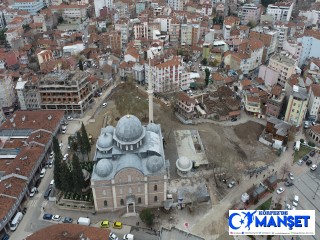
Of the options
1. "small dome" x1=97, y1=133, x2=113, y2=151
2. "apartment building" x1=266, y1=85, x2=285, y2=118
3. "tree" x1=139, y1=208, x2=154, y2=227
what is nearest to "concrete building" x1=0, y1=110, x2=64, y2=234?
"small dome" x1=97, y1=133, x2=113, y2=151

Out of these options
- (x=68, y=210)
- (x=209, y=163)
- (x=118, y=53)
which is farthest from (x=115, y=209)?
(x=118, y=53)

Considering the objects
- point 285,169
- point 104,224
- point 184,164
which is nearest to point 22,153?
point 104,224

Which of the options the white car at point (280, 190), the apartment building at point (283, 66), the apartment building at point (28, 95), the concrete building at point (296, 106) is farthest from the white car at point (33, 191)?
the apartment building at point (283, 66)

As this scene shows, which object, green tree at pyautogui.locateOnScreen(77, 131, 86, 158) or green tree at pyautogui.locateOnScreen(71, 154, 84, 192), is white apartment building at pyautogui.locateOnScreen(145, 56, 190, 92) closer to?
green tree at pyautogui.locateOnScreen(77, 131, 86, 158)

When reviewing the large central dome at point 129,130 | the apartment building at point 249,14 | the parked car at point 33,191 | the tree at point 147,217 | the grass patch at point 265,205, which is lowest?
the grass patch at point 265,205

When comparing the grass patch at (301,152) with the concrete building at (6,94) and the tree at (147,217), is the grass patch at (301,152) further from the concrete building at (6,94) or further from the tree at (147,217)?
the concrete building at (6,94)

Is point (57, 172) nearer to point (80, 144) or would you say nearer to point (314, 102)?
point (80, 144)

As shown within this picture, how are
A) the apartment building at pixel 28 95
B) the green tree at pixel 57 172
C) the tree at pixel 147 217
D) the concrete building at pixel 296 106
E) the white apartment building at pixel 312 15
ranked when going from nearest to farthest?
the tree at pixel 147 217 → the green tree at pixel 57 172 → the concrete building at pixel 296 106 → the apartment building at pixel 28 95 → the white apartment building at pixel 312 15

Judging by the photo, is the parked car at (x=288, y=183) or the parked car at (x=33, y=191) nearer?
the parked car at (x=33, y=191)
